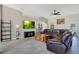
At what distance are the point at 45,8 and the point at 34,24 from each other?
41cm

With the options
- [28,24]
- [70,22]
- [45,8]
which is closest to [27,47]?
[28,24]

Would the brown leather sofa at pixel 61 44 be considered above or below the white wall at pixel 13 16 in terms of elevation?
below

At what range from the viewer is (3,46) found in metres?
2.24

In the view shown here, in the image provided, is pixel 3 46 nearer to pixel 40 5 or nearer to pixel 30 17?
pixel 30 17

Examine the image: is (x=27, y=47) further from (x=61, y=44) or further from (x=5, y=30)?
(x=61, y=44)

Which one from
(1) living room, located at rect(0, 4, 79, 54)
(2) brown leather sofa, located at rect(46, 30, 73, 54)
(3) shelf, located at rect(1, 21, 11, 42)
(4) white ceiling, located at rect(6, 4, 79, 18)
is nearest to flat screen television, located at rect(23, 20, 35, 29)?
(1) living room, located at rect(0, 4, 79, 54)

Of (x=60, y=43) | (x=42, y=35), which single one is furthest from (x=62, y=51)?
(x=42, y=35)

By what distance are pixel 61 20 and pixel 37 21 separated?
0.50 metres

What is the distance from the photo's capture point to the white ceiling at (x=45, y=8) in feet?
7.54

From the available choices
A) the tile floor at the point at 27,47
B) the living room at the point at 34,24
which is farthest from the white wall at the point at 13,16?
the tile floor at the point at 27,47

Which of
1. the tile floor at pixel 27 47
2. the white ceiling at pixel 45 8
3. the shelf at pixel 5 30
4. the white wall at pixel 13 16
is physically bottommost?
the tile floor at pixel 27 47

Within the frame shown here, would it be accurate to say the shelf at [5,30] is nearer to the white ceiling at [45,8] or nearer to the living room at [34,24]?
the living room at [34,24]

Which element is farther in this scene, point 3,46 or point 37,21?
point 37,21
